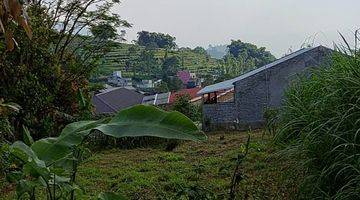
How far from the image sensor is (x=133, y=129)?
113 cm

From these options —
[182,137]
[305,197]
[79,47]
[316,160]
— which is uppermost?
[79,47]

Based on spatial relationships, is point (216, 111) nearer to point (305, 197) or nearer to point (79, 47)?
point (79, 47)

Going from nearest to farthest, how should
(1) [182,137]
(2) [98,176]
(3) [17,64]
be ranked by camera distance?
(1) [182,137], (2) [98,176], (3) [17,64]

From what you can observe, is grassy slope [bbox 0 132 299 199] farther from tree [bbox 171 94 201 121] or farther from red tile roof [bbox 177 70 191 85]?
A: red tile roof [bbox 177 70 191 85]

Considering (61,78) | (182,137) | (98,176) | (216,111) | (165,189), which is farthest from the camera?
(216,111)

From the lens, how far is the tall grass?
266 cm

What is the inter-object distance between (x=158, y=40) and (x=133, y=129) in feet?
97.6

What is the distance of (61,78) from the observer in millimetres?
8961

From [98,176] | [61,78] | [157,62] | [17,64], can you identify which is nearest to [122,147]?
[61,78]

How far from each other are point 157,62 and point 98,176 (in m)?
21.3

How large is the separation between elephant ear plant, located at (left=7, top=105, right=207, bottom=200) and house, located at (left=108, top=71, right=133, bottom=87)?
2061 cm

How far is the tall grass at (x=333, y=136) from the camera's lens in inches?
105

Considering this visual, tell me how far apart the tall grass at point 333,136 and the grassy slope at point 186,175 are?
0.25 m

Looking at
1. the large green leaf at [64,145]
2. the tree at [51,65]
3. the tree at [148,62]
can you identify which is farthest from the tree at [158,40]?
the large green leaf at [64,145]
